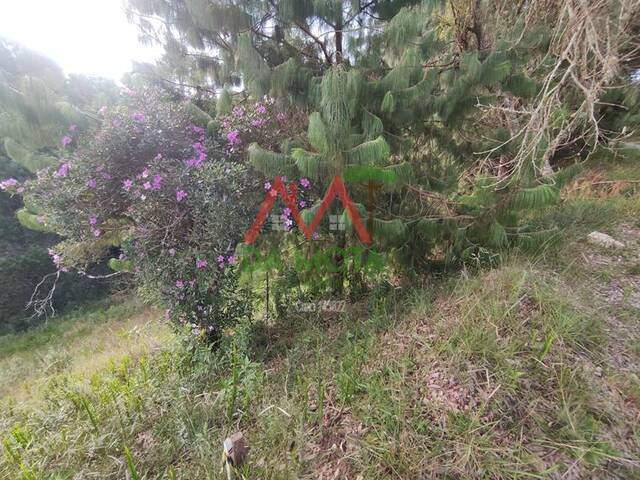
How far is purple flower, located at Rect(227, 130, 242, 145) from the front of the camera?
2.20 m

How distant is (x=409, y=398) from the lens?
147 centimetres

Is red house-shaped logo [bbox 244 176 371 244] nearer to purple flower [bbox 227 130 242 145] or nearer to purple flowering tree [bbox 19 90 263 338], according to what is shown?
purple flowering tree [bbox 19 90 263 338]

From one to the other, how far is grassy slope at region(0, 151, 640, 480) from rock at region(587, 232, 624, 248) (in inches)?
10.9

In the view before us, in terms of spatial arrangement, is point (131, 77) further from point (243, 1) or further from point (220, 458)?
point (220, 458)

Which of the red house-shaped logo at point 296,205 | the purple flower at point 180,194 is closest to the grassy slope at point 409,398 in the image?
the red house-shaped logo at point 296,205

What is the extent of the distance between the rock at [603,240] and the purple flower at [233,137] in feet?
12.0

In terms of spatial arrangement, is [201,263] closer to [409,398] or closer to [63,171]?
[63,171]

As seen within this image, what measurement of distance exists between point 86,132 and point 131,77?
76 centimetres

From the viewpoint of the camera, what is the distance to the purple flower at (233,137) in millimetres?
2195

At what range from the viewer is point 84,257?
240 cm

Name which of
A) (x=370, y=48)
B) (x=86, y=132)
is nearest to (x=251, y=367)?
(x=86, y=132)

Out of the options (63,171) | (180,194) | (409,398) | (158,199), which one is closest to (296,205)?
(180,194)

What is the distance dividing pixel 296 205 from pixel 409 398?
163cm

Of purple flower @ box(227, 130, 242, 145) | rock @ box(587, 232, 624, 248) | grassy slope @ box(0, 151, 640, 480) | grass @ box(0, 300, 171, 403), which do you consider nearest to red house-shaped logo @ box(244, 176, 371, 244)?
purple flower @ box(227, 130, 242, 145)
